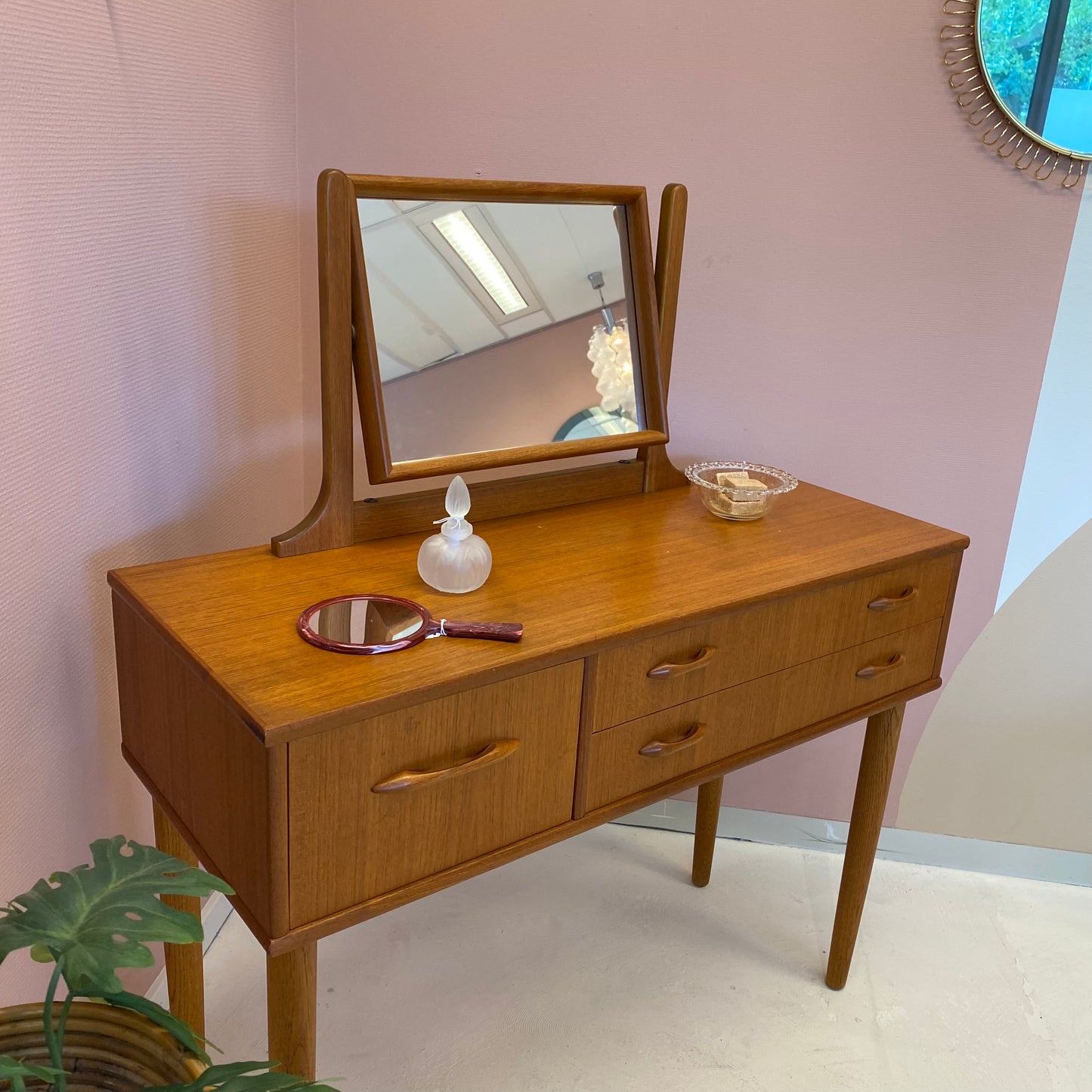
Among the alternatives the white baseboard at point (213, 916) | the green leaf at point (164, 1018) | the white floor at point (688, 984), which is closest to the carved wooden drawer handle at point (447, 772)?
the green leaf at point (164, 1018)

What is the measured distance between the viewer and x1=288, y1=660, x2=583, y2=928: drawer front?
0.89 meters

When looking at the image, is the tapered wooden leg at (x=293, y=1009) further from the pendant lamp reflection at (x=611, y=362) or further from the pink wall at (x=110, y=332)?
the pendant lamp reflection at (x=611, y=362)

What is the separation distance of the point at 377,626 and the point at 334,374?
300 mm

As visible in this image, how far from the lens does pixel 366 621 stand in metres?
1.02

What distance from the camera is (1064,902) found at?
1.89 metres

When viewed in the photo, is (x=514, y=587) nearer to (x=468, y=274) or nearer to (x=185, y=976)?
(x=468, y=274)

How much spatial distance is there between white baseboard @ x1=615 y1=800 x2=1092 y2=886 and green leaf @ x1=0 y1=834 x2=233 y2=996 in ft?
4.26

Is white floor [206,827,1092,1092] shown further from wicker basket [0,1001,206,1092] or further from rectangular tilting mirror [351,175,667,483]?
rectangular tilting mirror [351,175,667,483]

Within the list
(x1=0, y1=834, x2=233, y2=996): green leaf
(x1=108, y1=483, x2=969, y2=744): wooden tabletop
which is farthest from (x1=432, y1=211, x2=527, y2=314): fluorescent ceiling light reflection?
(x1=0, y1=834, x2=233, y2=996): green leaf

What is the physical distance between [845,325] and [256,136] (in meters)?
0.93

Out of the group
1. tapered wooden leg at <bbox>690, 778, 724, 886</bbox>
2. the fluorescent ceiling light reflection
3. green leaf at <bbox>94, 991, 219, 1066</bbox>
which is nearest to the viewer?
green leaf at <bbox>94, 991, 219, 1066</bbox>

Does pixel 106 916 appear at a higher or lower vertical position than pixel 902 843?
higher

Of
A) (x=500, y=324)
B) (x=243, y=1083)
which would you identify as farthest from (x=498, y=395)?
(x=243, y=1083)

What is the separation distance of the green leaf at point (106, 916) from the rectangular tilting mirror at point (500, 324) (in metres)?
0.53
